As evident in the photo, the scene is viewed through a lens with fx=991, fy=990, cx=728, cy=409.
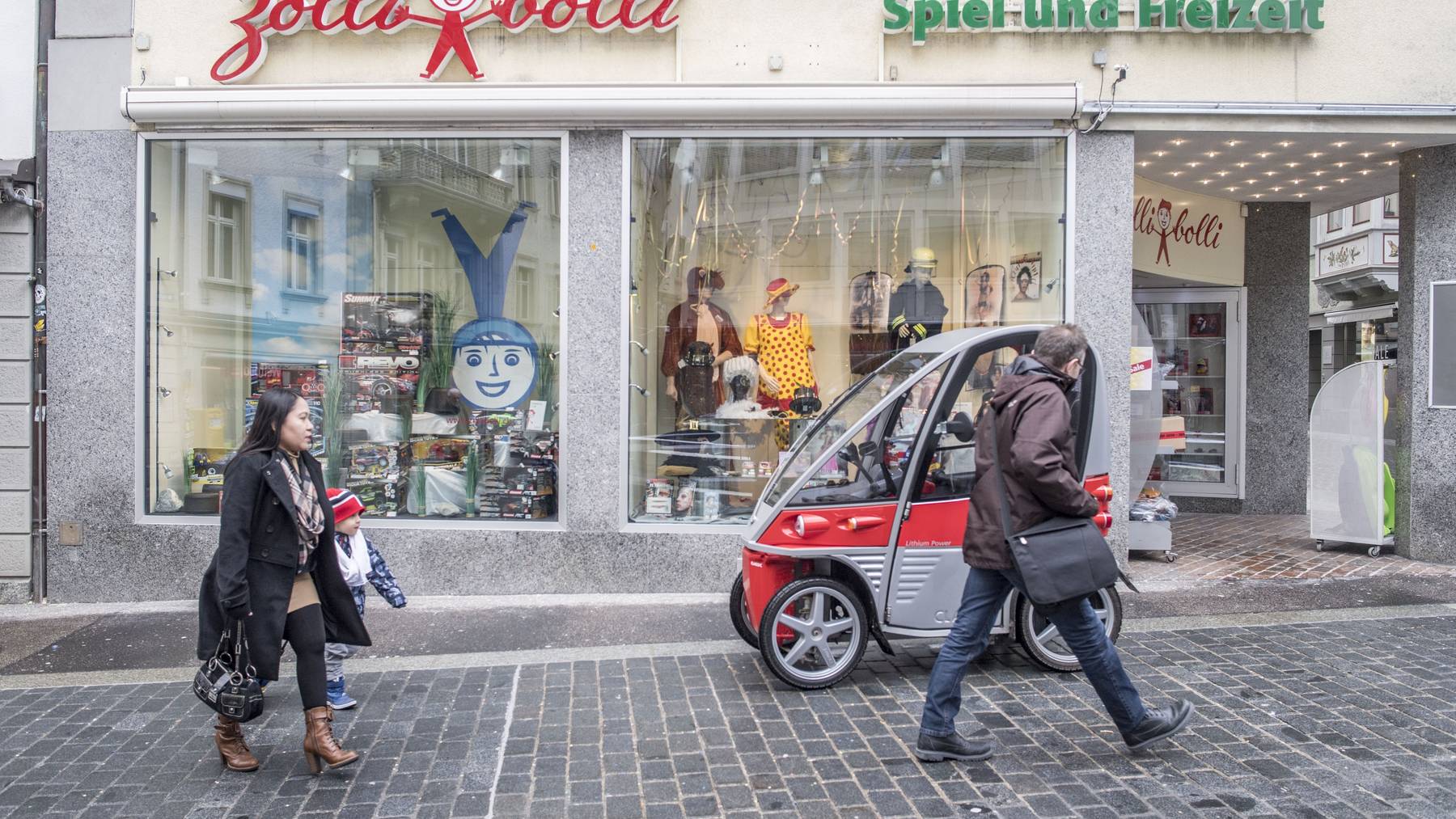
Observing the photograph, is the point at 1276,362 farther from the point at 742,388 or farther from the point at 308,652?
the point at 308,652

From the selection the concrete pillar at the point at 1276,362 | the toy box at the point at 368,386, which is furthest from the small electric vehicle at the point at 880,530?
the concrete pillar at the point at 1276,362

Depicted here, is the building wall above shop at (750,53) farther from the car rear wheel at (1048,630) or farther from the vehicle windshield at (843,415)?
the car rear wheel at (1048,630)

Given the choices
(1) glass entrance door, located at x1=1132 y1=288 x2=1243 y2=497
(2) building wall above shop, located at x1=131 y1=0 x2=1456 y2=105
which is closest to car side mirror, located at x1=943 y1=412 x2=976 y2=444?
(2) building wall above shop, located at x1=131 y1=0 x2=1456 y2=105

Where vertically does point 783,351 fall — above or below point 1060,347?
above

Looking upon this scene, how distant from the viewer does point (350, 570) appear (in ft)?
16.0

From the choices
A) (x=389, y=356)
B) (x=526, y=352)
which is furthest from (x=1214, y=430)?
(x=389, y=356)

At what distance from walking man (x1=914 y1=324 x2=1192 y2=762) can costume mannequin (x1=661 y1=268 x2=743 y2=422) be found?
13.8ft

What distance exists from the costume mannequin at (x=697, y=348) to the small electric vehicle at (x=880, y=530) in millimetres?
3106

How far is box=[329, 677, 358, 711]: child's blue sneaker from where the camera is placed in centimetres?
496

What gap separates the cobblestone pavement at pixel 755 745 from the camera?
3902 mm

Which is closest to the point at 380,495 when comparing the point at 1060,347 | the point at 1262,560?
the point at 1060,347

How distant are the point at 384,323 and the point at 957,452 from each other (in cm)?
524

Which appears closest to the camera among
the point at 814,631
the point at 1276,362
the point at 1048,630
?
the point at 814,631

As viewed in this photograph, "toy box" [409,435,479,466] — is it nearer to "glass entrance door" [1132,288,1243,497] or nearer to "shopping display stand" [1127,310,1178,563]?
"shopping display stand" [1127,310,1178,563]
